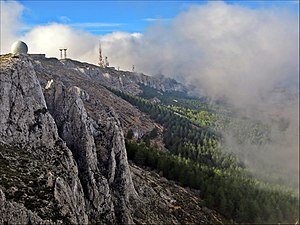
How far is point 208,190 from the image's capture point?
125688mm

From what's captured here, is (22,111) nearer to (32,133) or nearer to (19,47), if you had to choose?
(32,133)

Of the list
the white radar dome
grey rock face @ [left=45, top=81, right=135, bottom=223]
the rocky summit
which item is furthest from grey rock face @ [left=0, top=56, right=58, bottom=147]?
the white radar dome

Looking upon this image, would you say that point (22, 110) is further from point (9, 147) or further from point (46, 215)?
point (46, 215)

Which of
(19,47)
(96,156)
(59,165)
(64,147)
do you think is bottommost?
(96,156)

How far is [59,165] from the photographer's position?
61.6 meters

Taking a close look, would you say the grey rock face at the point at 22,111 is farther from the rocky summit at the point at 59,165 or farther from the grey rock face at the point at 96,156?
the grey rock face at the point at 96,156

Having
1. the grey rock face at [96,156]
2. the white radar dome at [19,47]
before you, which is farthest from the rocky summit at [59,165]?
the white radar dome at [19,47]

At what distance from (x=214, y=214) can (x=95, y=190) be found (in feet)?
191

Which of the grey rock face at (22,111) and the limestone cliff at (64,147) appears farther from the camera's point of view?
the grey rock face at (22,111)

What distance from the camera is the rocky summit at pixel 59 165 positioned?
49.8m

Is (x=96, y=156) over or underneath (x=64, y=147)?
underneath

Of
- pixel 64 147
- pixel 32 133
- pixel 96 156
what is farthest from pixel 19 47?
pixel 64 147

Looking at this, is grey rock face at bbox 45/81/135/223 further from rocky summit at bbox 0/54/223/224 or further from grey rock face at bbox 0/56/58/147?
grey rock face at bbox 0/56/58/147

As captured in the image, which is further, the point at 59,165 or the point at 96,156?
the point at 96,156
